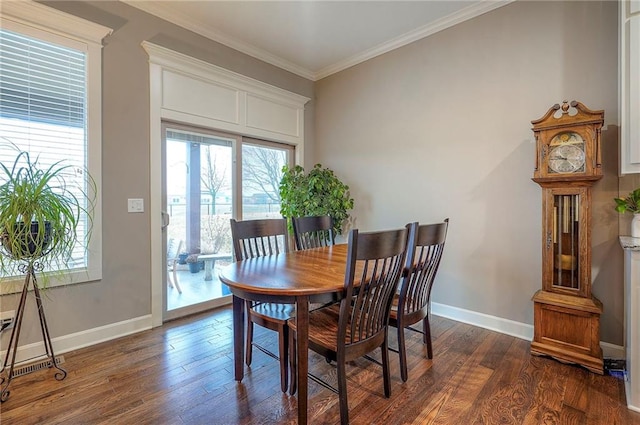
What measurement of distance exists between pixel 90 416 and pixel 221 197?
217 cm

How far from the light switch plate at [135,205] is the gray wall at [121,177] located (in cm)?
4

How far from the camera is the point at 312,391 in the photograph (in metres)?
1.85

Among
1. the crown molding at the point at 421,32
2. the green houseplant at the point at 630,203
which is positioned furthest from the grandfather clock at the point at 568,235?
the crown molding at the point at 421,32

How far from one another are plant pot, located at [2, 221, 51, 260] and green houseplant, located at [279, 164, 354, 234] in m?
2.26

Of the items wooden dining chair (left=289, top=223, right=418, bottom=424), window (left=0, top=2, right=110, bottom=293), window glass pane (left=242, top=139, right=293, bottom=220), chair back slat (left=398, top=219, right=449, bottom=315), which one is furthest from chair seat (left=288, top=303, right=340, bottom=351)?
window glass pane (left=242, top=139, right=293, bottom=220)

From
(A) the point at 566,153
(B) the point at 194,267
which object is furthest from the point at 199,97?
Answer: (A) the point at 566,153

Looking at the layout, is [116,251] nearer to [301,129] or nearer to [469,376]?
[301,129]

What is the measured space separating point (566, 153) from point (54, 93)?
3800 mm

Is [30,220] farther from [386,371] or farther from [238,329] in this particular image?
[386,371]

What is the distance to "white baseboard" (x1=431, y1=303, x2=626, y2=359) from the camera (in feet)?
7.20

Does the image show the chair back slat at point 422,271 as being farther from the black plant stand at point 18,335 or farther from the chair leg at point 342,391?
the black plant stand at point 18,335

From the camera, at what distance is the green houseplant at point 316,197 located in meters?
3.59

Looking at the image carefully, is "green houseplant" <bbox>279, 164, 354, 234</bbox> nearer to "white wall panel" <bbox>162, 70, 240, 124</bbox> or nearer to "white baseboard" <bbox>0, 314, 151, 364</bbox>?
"white wall panel" <bbox>162, 70, 240, 124</bbox>

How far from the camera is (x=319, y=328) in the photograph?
1.70 meters
